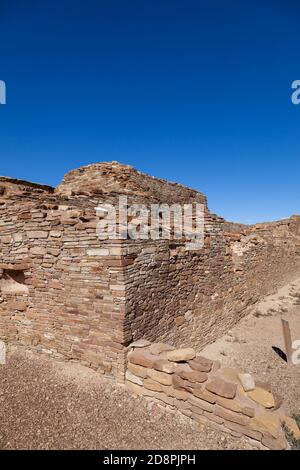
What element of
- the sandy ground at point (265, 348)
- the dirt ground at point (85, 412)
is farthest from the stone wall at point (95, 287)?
the sandy ground at point (265, 348)

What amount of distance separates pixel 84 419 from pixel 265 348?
4827 mm

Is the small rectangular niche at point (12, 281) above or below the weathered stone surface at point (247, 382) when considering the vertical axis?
above

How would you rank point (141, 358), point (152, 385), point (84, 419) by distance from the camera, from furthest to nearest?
1. point (141, 358)
2. point (152, 385)
3. point (84, 419)

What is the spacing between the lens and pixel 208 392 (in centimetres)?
339

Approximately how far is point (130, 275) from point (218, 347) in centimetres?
390

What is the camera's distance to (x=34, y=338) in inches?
203

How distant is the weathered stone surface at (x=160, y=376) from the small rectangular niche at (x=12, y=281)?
316 centimetres

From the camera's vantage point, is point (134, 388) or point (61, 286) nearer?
point (134, 388)

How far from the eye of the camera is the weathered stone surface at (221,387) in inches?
127

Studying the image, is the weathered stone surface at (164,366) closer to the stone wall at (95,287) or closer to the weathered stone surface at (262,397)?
the stone wall at (95,287)

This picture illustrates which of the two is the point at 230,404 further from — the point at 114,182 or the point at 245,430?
the point at 114,182

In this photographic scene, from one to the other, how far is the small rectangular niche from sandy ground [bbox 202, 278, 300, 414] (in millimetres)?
4605

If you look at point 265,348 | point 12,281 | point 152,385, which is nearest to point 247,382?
point 152,385
